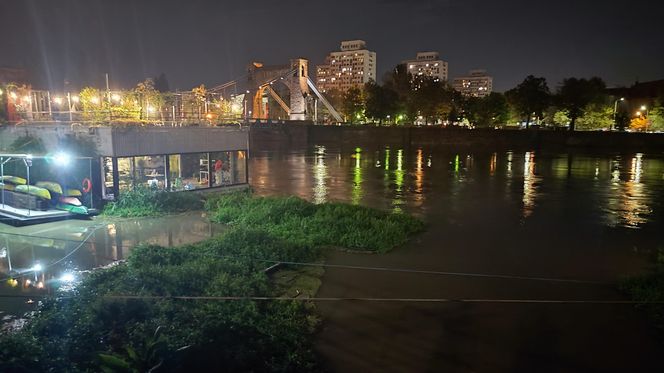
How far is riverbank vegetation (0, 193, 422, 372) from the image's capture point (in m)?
7.25

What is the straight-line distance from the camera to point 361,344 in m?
8.70

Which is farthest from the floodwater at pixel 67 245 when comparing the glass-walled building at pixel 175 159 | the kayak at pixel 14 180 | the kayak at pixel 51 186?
the kayak at pixel 14 180

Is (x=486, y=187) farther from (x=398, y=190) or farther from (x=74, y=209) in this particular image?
(x=74, y=209)

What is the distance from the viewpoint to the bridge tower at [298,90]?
381ft

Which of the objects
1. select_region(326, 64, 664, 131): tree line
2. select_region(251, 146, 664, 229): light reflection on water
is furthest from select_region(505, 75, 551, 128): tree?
select_region(251, 146, 664, 229): light reflection on water

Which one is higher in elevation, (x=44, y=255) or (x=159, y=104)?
(x=159, y=104)

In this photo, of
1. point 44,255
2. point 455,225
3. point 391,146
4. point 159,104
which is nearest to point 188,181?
point 159,104

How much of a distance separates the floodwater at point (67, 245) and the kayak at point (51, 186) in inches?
72.5

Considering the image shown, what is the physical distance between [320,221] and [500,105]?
91051mm

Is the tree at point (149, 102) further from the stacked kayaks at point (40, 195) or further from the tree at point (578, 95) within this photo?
the tree at point (578, 95)

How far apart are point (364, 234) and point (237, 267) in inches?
218

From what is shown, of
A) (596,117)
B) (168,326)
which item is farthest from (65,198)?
(596,117)

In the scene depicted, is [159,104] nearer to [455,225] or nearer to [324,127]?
[455,225]

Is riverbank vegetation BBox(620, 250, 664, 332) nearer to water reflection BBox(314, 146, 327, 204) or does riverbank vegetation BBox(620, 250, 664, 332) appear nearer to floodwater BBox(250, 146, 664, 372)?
floodwater BBox(250, 146, 664, 372)
